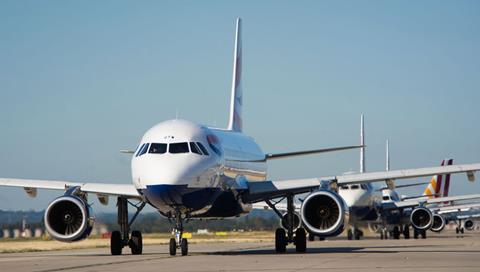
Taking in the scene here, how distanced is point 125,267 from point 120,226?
24.7ft

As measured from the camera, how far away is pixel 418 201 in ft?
193

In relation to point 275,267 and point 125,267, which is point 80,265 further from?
point 275,267

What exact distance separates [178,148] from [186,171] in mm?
778

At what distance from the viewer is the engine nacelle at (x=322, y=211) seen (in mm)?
26500

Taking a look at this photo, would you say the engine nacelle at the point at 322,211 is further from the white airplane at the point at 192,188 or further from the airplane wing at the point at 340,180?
the airplane wing at the point at 340,180

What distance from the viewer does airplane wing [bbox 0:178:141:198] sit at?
2725cm

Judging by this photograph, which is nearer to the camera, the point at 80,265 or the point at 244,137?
the point at 80,265

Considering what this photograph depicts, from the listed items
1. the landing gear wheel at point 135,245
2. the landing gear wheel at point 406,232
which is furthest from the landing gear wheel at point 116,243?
the landing gear wheel at point 406,232

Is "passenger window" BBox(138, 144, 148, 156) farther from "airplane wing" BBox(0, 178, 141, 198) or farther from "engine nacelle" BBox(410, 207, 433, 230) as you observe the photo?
"engine nacelle" BBox(410, 207, 433, 230)

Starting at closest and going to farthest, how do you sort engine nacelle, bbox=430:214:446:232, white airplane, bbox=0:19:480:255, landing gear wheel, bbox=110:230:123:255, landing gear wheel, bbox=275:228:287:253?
white airplane, bbox=0:19:480:255 → landing gear wheel, bbox=110:230:123:255 → landing gear wheel, bbox=275:228:287:253 → engine nacelle, bbox=430:214:446:232

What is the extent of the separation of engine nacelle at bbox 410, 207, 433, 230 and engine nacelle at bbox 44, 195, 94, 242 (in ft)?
108

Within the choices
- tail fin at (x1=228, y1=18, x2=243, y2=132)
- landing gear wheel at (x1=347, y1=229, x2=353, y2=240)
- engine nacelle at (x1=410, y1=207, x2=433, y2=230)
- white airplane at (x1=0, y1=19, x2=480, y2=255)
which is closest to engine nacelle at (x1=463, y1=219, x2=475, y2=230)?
engine nacelle at (x1=410, y1=207, x2=433, y2=230)

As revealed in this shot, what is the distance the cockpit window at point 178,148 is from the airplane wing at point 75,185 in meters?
2.47

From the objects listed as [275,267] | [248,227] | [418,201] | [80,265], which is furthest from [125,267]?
[248,227]
